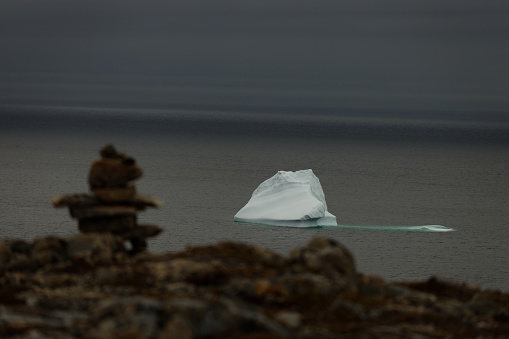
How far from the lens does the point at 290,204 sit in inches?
3273

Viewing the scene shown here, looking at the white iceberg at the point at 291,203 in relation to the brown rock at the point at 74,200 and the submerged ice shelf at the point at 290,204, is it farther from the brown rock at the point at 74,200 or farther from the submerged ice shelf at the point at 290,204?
the brown rock at the point at 74,200

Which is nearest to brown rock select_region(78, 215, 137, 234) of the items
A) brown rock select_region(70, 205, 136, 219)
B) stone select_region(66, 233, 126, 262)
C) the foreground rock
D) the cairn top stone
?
brown rock select_region(70, 205, 136, 219)

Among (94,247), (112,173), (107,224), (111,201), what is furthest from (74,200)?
(94,247)

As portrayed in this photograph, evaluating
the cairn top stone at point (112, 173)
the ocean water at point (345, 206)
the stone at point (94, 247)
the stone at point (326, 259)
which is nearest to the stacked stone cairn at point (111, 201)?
the cairn top stone at point (112, 173)

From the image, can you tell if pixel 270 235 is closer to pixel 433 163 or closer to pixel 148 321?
pixel 148 321

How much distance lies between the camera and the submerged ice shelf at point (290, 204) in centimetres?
8056

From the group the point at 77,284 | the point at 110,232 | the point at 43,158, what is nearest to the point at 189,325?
the point at 77,284

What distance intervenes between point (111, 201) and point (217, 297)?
30.8ft

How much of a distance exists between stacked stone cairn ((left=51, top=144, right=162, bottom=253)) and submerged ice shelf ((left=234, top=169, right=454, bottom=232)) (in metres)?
53.4

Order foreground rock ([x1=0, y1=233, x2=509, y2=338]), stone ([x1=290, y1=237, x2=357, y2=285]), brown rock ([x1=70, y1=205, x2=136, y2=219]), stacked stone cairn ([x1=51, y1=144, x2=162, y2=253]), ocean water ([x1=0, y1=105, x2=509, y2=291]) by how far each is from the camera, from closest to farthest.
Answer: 1. foreground rock ([x1=0, y1=233, x2=509, y2=338])
2. stone ([x1=290, y1=237, x2=357, y2=285])
3. brown rock ([x1=70, y1=205, x2=136, y2=219])
4. stacked stone cairn ([x1=51, y1=144, x2=162, y2=253])
5. ocean water ([x1=0, y1=105, x2=509, y2=291])

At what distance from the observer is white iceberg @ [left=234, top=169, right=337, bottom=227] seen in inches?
3172

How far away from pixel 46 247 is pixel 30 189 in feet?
328

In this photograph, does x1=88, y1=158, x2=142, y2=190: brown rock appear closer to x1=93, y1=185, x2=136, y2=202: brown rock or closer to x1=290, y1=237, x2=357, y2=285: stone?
x1=93, y1=185, x2=136, y2=202: brown rock

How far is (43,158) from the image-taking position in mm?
178125
